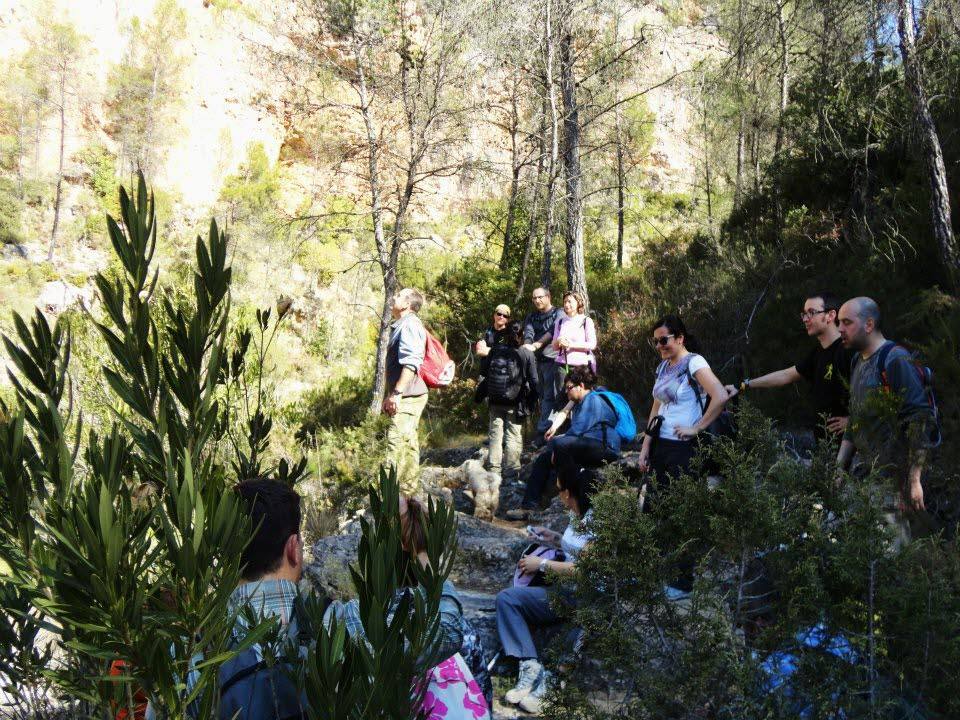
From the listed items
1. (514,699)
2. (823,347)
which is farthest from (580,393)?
(514,699)

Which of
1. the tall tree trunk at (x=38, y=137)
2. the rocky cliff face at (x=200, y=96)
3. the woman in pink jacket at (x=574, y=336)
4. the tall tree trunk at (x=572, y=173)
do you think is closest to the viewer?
the woman in pink jacket at (x=574, y=336)

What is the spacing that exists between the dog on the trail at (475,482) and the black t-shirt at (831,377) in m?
3.90

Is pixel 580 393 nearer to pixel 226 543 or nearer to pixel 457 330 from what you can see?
pixel 226 543

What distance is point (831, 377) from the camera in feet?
13.1

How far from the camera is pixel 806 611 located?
95.8 inches

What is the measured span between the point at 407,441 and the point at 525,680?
3.20 m

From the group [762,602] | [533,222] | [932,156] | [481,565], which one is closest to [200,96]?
[533,222]

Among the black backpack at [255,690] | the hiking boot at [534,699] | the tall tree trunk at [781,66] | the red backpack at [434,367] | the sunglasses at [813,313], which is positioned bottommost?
the hiking boot at [534,699]

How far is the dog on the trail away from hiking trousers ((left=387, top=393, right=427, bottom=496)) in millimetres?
555

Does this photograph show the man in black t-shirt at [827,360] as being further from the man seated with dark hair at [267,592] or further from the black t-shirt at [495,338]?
the black t-shirt at [495,338]

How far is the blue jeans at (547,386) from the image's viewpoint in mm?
8086

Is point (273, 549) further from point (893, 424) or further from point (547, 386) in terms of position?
point (547, 386)

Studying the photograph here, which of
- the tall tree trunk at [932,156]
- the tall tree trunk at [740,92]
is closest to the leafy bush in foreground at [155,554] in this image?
the tall tree trunk at [932,156]

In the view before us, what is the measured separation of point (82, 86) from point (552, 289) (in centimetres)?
2252
